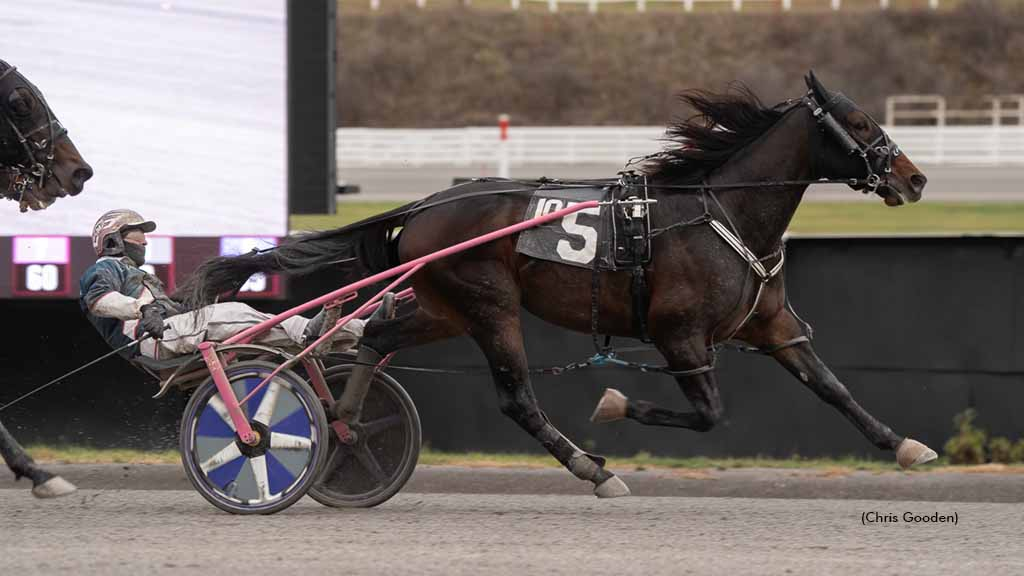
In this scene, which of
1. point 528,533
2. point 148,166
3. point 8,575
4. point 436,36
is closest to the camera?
point 8,575

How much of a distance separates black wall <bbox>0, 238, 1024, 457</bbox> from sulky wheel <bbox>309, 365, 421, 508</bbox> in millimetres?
1570

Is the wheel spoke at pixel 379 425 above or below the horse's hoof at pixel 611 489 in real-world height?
above

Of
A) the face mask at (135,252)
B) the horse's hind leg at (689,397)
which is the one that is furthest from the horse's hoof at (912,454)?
the face mask at (135,252)

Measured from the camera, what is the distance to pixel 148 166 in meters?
7.90

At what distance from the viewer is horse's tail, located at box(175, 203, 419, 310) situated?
22.1ft

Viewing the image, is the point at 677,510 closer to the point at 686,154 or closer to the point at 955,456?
the point at 686,154

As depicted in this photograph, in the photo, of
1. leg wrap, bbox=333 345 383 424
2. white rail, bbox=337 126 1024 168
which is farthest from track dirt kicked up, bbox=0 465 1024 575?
white rail, bbox=337 126 1024 168

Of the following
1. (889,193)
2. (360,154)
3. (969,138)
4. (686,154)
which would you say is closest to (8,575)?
(686,154)

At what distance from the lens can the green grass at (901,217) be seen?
47.5ft

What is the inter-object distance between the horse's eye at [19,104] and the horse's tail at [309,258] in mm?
988

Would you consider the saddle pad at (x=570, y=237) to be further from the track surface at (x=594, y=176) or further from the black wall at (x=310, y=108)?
the track surface at (x=594, y=176)

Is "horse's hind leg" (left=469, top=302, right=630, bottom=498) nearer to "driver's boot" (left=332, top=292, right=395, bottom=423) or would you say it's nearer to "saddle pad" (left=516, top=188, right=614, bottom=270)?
"saddle pad" (left=516, top=188, right=614, bottom=270)

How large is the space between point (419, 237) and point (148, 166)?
1.95 meters

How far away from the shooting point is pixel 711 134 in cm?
674
